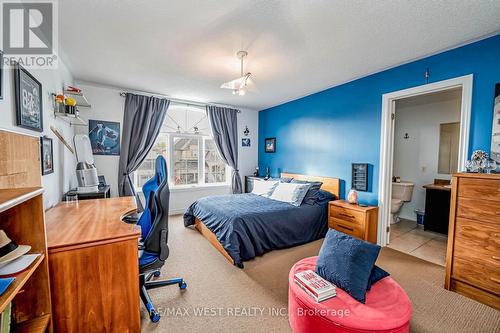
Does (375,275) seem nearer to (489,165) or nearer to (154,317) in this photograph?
(489,165)

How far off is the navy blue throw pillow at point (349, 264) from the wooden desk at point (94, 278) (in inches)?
53.4

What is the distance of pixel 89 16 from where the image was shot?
5.95 feet

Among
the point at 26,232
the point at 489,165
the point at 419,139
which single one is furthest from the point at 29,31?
the point at 419,139

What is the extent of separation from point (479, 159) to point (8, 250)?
11.4 ft

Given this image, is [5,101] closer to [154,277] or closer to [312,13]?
[154,277]

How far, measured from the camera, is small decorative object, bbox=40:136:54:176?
191cm

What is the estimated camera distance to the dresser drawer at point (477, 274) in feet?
5.88

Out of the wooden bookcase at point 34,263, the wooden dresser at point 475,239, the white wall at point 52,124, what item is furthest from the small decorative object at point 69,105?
the wooden dresser at point 475,239

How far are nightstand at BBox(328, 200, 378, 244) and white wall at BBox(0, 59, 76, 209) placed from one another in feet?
11.5

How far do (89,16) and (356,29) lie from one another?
241 centimetres

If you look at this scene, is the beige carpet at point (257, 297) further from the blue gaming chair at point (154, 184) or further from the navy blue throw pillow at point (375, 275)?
the blue gaming chair at point (154, 184)

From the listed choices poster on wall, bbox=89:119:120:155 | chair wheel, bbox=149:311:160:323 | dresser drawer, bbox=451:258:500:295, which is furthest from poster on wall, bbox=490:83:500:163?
poster on wall, bbox=89:119:120:155

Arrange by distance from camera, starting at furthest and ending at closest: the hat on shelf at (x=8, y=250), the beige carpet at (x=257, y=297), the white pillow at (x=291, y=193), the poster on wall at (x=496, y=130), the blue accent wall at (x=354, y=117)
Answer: the white pillow at (x=291, y=193), the blue accent wall at (x=354, y=117), the poster on wall at (x=496, y=130), the beige carpet at (x=257, y=297), the hat on shelf at (x=8, y=250)

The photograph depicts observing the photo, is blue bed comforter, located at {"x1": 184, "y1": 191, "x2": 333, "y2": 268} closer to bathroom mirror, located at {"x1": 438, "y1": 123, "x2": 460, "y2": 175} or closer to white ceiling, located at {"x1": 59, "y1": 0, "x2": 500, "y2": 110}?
white ceiling, located at {"x1": 59, "y1": 0, "x2": 500, "y2": 110}
